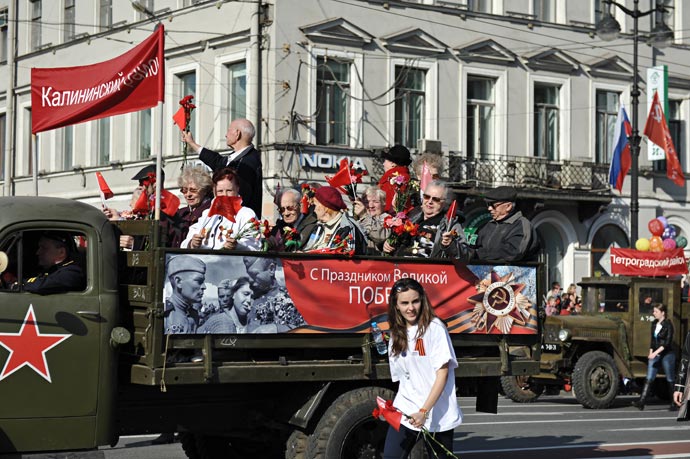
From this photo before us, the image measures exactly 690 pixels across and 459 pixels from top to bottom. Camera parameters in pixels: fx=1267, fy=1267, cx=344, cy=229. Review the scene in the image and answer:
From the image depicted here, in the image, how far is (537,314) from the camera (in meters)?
10.1

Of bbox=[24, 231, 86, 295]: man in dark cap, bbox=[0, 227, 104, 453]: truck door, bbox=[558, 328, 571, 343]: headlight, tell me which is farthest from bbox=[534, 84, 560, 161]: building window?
bbox=[0, 227, 104, 453]: truck door

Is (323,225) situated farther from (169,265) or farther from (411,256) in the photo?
(169,265)

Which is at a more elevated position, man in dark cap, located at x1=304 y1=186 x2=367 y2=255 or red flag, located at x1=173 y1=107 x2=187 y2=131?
red flag, located at x1=173 y1=107 x2=187 y2=131

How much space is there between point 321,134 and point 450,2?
5621 millimetres

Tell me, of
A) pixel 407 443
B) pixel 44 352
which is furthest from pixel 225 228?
pixel 407 443

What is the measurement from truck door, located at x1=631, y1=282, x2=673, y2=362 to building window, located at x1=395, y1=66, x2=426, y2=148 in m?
11.6

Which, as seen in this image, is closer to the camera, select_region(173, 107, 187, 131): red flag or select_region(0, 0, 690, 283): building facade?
select_region(173, 107, 187, 131): red flag

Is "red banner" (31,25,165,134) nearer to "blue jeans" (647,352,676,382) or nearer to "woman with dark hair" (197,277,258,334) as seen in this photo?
"woman with dark hair" (197,277,258,334)

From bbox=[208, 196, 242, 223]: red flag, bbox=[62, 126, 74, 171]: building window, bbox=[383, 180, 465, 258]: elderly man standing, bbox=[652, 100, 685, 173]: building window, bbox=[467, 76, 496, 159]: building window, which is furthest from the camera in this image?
bbox=[652, 100, 685, 173]: building window

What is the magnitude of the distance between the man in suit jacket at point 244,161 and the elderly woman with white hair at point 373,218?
0.92 meters

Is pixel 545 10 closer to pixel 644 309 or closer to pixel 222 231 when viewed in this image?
pixel 644 309

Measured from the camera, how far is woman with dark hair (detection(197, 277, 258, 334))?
8.52 m

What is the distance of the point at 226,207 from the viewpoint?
360 inches

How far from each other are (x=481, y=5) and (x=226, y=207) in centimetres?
2562
